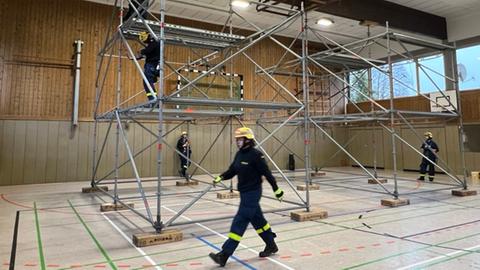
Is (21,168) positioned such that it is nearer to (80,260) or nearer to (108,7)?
(108,7)

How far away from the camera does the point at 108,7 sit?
1306cm

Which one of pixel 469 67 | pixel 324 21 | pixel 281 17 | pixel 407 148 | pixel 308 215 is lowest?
pixel 308 215

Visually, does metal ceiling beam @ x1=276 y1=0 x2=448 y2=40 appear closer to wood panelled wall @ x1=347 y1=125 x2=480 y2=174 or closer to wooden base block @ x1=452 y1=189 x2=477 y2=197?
wood panelled wall @ x1=347 y1=125 x2=480 y2=174

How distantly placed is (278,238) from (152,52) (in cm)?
462

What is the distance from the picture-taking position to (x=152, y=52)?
6910 millimetres

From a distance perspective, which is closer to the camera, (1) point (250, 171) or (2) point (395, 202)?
(1) point (250, 171)

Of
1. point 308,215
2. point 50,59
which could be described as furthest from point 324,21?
point 50,59

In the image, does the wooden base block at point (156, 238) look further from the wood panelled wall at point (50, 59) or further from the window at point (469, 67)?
the window at point (469, 67)

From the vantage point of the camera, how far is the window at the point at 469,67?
44.7 feet

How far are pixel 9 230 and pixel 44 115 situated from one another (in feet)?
25.2

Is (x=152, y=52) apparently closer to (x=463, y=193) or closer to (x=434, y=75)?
(x=463, y=193)

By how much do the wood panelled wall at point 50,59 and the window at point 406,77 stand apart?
36.8 ft

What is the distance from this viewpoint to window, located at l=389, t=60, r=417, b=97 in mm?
16000

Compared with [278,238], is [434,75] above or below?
above
